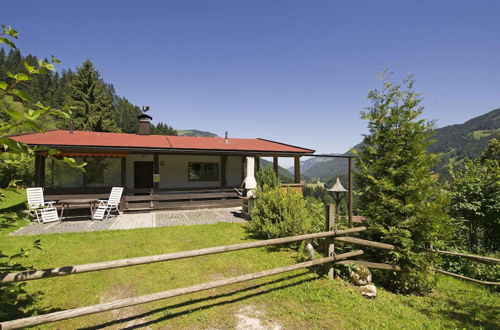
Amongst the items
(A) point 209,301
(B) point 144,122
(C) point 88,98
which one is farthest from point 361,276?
(C) point 88,98

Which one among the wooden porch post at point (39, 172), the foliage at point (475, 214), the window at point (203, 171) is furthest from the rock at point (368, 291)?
the wooden porch post at point (39, 172)

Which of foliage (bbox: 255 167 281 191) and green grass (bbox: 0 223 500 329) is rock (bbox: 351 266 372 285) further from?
foliage (bbox: 255 167 281 191)

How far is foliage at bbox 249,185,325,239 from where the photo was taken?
702 centimetres

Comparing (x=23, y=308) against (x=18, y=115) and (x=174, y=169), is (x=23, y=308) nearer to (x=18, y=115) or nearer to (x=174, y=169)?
(x=18, y=115)

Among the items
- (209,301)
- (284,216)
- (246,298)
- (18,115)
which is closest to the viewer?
(18,115)

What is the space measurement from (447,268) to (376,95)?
517cm

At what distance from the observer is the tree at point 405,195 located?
505cm

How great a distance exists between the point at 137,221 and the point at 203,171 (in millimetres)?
6580

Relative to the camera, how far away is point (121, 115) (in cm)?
6656

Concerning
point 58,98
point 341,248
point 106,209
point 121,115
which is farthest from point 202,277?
point 121,115

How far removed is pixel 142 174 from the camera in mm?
15039

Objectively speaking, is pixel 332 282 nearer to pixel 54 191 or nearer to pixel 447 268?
pixel 447 268

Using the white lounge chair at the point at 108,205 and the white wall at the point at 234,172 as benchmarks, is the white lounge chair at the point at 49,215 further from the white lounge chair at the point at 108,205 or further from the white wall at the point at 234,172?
the white wall at the point at 234,172

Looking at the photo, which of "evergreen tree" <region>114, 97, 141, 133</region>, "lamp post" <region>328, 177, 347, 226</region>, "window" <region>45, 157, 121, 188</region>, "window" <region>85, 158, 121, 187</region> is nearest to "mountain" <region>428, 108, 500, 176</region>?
"evergreen tree" <region>114, 97, 141, 133</region>
